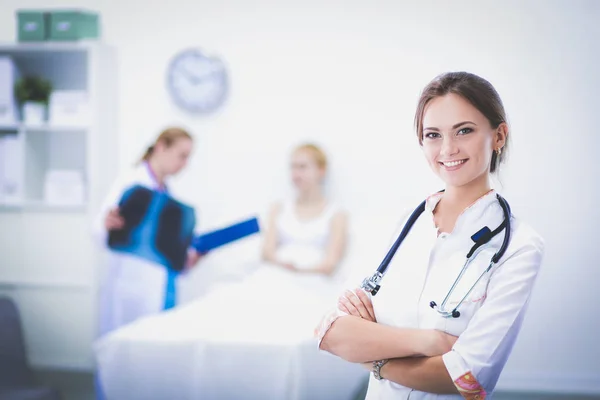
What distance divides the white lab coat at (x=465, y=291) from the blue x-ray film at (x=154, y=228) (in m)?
1.28

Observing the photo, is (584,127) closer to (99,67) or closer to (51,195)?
(99,67)

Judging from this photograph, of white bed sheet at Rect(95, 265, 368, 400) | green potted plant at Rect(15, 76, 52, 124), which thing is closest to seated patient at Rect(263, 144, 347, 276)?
white bed sheet at Rect(95, 265, 368, 400)

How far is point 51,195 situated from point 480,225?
8.26ft

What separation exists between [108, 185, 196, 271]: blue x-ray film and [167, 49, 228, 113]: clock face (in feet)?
2.87

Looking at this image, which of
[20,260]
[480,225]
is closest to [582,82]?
[480,225]

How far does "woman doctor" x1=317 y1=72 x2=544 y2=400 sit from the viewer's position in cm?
89

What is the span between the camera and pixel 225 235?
2070 millimetres

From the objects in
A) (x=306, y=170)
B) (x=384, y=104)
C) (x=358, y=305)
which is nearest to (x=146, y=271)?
(x=306, y=170)

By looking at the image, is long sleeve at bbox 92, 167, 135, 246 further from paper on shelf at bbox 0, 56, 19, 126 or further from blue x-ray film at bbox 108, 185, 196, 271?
paper on shelf at bbox 0, 56, 19, 126

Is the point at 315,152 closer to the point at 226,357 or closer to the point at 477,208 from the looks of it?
the point at 226,357

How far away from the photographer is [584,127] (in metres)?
2.49

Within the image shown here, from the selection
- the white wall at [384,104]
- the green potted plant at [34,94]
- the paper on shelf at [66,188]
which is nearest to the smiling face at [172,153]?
the white wall at [384,104]

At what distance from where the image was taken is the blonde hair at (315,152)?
2818mm

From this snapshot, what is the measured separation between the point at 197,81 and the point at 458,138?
228 cm
